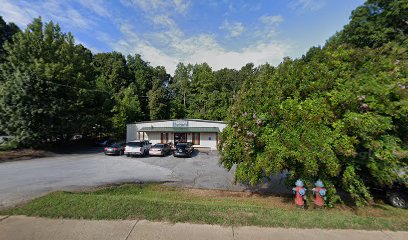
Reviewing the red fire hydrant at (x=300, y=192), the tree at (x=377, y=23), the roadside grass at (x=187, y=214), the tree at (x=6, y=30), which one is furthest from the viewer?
the tree at (x=6, y=30)

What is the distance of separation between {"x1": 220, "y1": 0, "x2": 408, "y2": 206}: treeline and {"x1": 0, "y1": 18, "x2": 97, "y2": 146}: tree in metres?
20.0

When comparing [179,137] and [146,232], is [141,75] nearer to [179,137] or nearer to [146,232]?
[179,137]

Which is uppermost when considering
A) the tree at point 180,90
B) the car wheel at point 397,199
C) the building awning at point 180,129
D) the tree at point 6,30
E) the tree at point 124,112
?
the tree at point 6,30

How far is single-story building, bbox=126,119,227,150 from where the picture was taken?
24.2 m

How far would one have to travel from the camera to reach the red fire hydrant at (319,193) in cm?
629

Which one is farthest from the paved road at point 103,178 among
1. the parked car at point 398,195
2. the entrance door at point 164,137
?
the entrance door at point 164,137

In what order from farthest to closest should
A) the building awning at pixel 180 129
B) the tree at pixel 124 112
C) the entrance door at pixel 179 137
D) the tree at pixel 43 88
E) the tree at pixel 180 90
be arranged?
the tree at pixel 180 90 < the tree at pixel 124 112 < the entrance door at pixel 179 137 < the building awning at pixel 180 129 < the tree at pixel 43 88

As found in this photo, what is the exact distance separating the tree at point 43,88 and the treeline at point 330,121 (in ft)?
65.5

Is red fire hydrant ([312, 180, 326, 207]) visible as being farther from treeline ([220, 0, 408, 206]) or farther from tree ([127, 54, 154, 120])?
tree ([127, 54, 154, 120])

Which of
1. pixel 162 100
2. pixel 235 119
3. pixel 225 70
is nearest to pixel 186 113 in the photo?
pixel 162 100

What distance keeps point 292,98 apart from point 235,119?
2.47m

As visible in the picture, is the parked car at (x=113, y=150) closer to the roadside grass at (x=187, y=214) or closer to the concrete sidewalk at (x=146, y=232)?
the roadside grass at (x=187, y=214)

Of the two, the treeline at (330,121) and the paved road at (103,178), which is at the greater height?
the treeline at (330,121)

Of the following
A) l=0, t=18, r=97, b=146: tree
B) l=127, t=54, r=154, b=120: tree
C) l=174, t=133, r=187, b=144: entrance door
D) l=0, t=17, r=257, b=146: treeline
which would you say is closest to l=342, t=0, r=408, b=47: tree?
l=0, t=17, r=257, b=146: treeline
